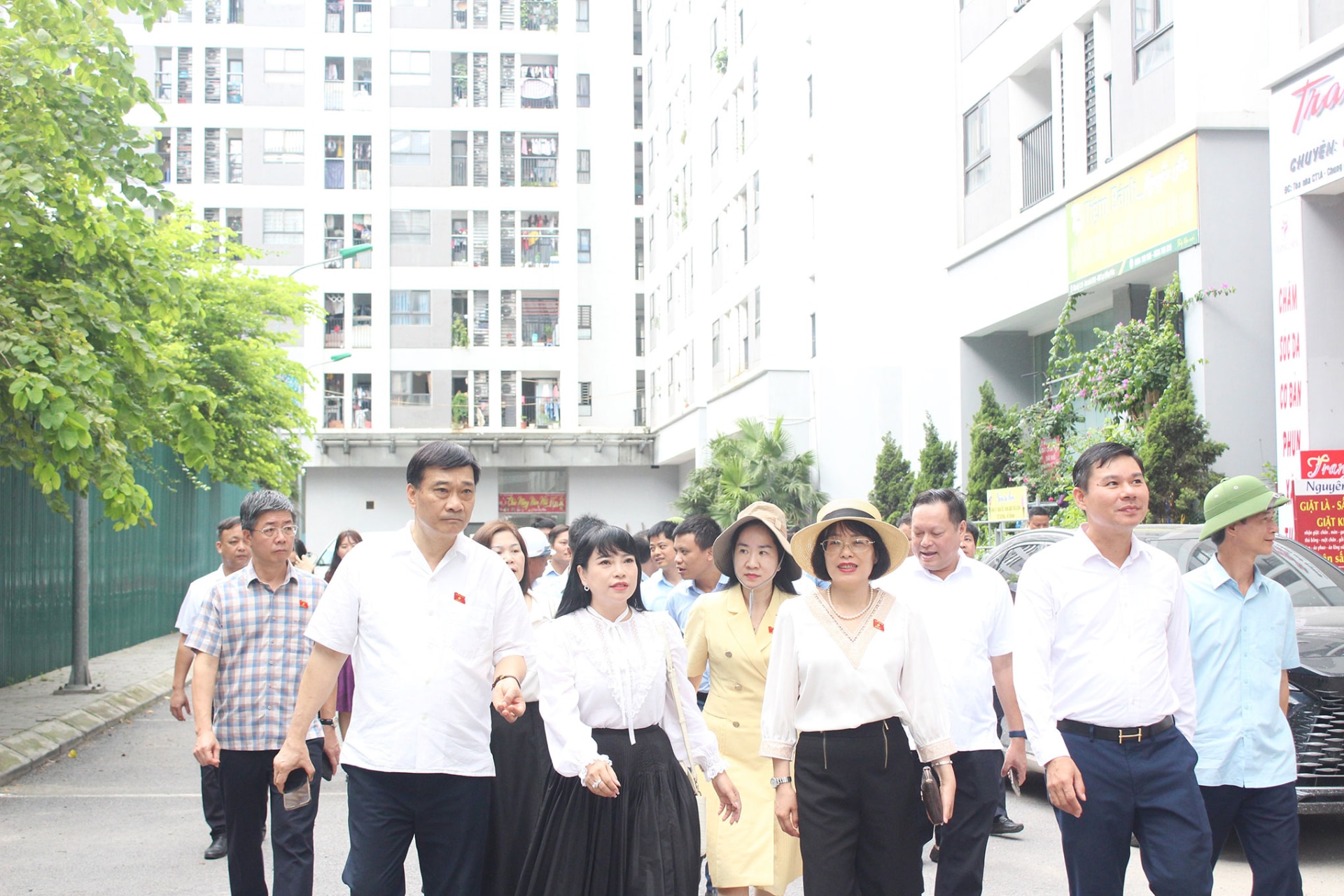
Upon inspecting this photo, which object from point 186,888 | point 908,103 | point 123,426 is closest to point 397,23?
point 908,103

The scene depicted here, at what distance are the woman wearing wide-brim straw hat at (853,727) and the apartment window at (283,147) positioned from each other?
45.1 m

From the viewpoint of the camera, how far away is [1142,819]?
4641mm

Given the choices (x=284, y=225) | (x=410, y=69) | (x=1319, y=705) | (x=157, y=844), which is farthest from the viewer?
(x=410, y=69)

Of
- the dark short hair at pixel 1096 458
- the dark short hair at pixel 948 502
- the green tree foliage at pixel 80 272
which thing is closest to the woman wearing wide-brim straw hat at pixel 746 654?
the dark short hair at pixel 948 502

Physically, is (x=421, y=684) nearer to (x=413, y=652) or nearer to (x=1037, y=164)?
(x=413, y=652)

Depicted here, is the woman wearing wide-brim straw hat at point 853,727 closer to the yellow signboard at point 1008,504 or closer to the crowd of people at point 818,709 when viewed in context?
the crowd of people at point 818,709

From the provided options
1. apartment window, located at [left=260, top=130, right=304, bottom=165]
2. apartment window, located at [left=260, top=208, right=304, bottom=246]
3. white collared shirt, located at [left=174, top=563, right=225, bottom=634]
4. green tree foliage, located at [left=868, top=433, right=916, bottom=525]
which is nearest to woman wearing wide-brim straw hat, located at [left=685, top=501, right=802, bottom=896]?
white collared shirt, located at [left=174, top=563, right=225, bottom=634]

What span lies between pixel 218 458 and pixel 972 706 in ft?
60.6

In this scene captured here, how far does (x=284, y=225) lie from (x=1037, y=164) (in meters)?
33.1

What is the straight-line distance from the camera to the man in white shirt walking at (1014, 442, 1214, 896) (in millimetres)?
4547

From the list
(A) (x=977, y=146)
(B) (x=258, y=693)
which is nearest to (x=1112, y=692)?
(B) (x=258, y=693)

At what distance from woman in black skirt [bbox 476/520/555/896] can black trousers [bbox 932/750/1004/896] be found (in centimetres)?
176

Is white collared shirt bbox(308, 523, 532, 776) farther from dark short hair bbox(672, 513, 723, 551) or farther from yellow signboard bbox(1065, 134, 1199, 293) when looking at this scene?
yellow signboard bbox(1065, 134, 1199, 293)

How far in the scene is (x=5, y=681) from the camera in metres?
15.0
